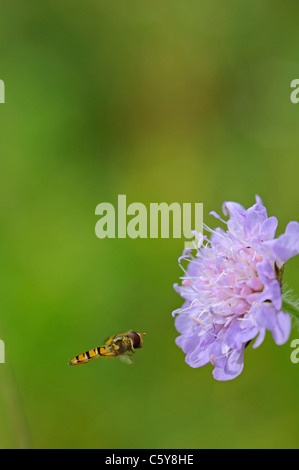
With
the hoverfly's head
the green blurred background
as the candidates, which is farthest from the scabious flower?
the green blurred background

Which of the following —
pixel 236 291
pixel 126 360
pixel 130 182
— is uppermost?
pixel 130 182

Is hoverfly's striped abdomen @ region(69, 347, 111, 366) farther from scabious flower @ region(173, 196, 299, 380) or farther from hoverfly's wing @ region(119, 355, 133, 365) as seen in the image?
scabious flower @ region(173, 196, 299, 380)

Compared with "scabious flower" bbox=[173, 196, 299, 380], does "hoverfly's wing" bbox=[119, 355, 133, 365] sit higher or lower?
lower

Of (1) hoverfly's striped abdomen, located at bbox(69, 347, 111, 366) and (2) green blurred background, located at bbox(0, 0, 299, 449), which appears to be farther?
(2) green blurred background, located at bbox(0, 0, 299, 449)

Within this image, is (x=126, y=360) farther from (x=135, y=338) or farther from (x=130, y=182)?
(x=130, y=182)

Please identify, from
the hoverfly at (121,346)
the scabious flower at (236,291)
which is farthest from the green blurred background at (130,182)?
the scabious flower at (236,291)

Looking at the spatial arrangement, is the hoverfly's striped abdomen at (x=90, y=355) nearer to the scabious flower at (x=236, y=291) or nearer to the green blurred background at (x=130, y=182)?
the scabious flower at (x=236, y=291)

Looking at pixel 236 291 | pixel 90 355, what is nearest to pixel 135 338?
pixel 90 355
